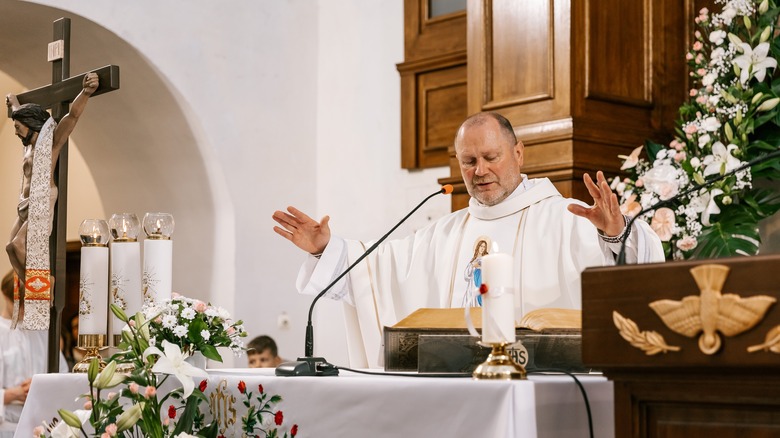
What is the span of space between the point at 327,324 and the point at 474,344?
5172 millimetres

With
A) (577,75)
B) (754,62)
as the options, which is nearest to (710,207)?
(754,62)

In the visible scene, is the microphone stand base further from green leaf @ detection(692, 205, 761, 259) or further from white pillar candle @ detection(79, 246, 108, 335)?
green leaf @ detection(692, 205, 761, 259)

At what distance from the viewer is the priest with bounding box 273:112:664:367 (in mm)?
3678

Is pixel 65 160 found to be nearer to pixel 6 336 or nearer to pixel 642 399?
pixel 6 336

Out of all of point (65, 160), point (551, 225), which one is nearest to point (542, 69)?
point (551, 225)

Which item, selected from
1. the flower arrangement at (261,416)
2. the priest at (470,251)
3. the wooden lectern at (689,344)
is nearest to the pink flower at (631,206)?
the priest at (470,251)

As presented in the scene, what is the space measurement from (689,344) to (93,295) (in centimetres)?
208

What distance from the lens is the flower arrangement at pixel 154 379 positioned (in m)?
2.20

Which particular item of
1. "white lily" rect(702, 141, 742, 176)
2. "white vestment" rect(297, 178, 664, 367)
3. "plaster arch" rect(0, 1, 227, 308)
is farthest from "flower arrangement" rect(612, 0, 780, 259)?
"plaster arch" rect(0, 1, 227, 308)

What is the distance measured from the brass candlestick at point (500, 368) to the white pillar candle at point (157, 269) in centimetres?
131

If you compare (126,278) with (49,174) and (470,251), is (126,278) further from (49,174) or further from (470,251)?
(470,251)

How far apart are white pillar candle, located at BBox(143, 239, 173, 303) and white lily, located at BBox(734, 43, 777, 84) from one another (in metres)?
2.43

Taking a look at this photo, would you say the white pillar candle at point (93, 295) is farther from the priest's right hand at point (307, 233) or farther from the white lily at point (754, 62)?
the white lily at point (754, 62)

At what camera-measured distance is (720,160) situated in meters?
4.21
